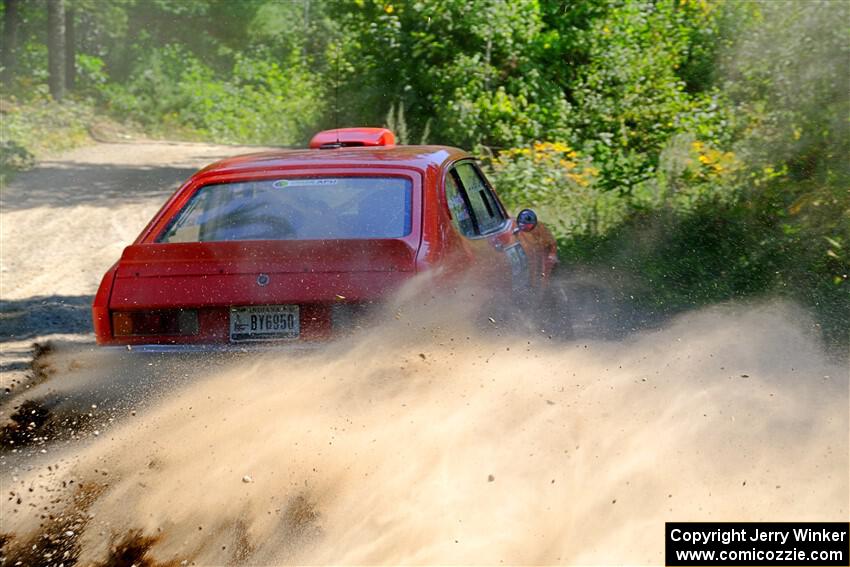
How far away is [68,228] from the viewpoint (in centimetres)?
1505

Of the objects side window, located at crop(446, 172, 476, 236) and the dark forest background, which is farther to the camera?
the dark forest background

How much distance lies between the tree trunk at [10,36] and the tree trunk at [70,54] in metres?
1.67

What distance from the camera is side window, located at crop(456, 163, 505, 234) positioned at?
6688 millimetres

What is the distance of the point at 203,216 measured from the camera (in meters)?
6.14

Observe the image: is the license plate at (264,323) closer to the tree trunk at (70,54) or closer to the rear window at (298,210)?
the rear window at (298,210)

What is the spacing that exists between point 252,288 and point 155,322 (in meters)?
0.57

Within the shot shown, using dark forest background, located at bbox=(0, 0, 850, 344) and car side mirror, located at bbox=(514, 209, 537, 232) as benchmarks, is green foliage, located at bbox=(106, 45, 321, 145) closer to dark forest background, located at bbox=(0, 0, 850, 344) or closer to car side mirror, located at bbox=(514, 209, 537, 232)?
dark forest background, located at bbox=(0, 0, 850, 344)

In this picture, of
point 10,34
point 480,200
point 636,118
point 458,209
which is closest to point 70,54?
point 10,34

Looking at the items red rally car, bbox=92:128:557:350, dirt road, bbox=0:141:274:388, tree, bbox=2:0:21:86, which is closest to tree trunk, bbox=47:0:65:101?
tree, bbox=2:0:21:86

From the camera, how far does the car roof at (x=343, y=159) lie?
6.12m

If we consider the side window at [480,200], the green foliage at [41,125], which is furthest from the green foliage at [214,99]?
the side window at [480,200]

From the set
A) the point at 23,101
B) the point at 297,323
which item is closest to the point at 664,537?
the point at 297,323

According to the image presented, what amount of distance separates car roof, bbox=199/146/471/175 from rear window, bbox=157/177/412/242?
6.1 inches

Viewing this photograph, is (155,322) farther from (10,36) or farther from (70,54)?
(70,54)
